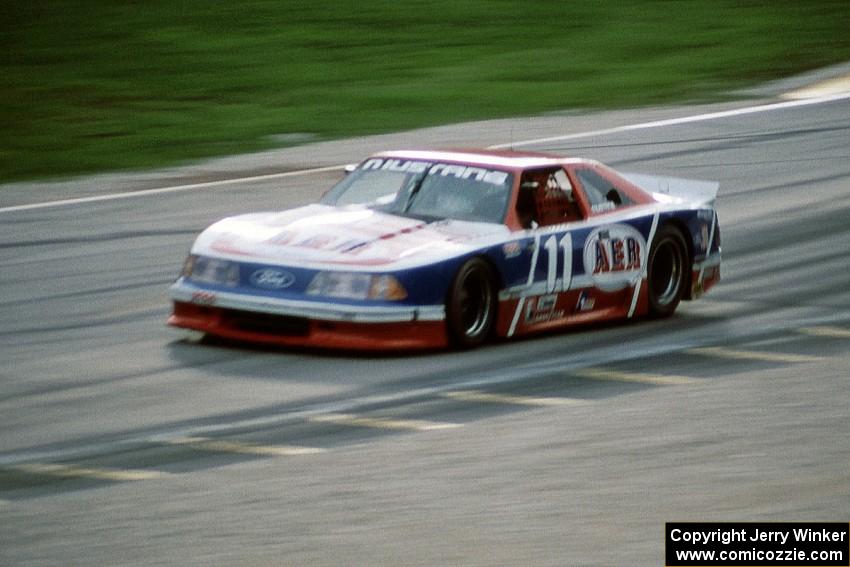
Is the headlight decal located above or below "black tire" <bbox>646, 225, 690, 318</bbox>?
above

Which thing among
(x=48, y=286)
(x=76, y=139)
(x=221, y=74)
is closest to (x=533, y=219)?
(x=48, y=286)

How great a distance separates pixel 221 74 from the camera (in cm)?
2373

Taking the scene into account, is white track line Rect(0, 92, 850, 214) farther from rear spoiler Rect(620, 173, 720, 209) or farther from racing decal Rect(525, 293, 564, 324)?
racing decal Rect(525, 293, 564, 324)

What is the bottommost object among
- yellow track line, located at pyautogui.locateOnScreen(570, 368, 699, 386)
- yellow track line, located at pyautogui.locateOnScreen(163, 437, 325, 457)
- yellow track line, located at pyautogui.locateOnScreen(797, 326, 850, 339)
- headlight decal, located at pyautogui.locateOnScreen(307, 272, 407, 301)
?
yellow track line, located at pyautogui.locateOnScreen(797, 326, 850, 339)

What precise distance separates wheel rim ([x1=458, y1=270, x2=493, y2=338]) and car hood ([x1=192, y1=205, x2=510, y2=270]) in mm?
223

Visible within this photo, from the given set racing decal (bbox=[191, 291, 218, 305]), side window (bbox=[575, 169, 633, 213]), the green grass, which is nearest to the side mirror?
side window (bbox=[575, 169, 633, 213])

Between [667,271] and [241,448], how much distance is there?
187 inches

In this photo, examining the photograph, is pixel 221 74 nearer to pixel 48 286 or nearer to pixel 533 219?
pixel 48 286

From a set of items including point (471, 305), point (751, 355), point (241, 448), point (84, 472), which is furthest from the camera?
point (751, 355)

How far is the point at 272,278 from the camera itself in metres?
9.86

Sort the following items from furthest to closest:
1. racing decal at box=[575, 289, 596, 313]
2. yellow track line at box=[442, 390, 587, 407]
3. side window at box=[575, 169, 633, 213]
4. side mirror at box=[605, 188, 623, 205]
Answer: side mirror at box=[605, 188, 623, 205]
side window at box=[575, 169, 633, 213]
racing decal at box=[575, 289, 596, 313]
yellow track line at box=[442, 390, 587, 407]

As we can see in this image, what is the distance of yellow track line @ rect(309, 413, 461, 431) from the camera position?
8391 millimetres

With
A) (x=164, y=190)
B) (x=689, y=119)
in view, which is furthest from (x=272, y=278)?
(x=689, y=119)

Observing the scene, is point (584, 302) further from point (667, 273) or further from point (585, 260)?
point (667, 273)
